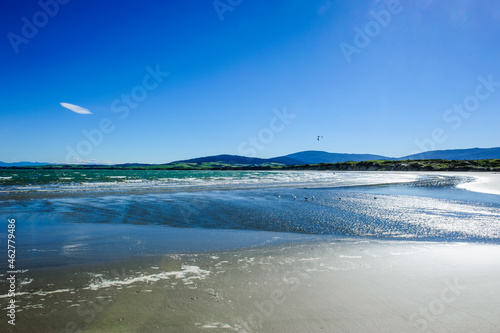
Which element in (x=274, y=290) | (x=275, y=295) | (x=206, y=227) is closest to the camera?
(x=275, y=295)

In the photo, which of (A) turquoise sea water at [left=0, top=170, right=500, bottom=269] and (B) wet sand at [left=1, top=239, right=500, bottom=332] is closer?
(B) wet sand at [left=1, top=239, right=500, bottom=332]

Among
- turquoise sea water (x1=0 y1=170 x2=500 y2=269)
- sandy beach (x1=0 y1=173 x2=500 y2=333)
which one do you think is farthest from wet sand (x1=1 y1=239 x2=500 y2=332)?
turquoise sea water (x1=0 y1=170 x2=500 y2=269)

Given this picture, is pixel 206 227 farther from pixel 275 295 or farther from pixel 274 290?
pixel 275 295

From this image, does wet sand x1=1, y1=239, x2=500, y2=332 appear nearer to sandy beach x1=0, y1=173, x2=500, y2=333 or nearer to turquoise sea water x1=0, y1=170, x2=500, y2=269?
sandy beach x1=0, y1=173, x2=500, y2=333

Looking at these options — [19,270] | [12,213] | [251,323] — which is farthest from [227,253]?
[12,213]

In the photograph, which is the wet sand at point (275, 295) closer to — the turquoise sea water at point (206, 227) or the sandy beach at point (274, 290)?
the sandy beach at point (274, 290)

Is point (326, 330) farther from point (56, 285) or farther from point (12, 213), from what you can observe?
point (12, 213)

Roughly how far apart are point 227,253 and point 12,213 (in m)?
14.4

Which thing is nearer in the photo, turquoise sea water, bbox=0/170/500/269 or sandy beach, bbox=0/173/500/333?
sandy beach, bbox=0/173/500/333

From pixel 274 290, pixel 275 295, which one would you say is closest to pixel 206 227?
pixel 274 290

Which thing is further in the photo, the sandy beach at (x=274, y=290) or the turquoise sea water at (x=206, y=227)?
the turquoise sea water at (x=206, y=227)

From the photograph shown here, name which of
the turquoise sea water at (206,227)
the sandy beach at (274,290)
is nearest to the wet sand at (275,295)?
the sandy beach at (274,290)

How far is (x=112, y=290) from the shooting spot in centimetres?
527

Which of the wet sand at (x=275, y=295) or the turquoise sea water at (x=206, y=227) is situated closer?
the wet sand at (x=275, y=295)
